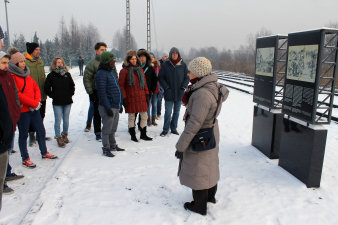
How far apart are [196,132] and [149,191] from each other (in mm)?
1558

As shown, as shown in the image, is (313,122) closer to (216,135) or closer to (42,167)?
(216,135)

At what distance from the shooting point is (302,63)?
416 cm

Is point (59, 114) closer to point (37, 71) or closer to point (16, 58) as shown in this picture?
point (37, 71)

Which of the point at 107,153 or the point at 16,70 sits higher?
the point at 16,70

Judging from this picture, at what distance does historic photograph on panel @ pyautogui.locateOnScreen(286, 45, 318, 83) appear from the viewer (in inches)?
154

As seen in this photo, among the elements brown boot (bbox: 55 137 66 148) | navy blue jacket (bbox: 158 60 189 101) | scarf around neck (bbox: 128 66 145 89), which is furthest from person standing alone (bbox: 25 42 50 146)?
navy blue jacket (bbox: 158 60 189 101)

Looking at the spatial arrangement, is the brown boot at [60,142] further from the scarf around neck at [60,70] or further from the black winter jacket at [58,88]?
the scarf around neck at [60,70]

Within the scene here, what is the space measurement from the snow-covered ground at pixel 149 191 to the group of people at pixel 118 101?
12.1 inches

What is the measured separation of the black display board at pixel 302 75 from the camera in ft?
12.8

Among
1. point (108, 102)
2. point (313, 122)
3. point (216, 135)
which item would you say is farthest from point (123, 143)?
point (313, 122)

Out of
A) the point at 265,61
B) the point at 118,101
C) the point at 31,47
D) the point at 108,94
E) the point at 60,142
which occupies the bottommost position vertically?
the point at 60,142

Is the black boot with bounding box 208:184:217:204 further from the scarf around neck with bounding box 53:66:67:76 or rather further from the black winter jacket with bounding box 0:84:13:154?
the scarf around neck with bounding box 53:66:67:76

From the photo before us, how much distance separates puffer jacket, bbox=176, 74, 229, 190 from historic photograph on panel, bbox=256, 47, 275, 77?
2.53 metres

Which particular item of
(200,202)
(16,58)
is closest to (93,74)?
(16,58)
